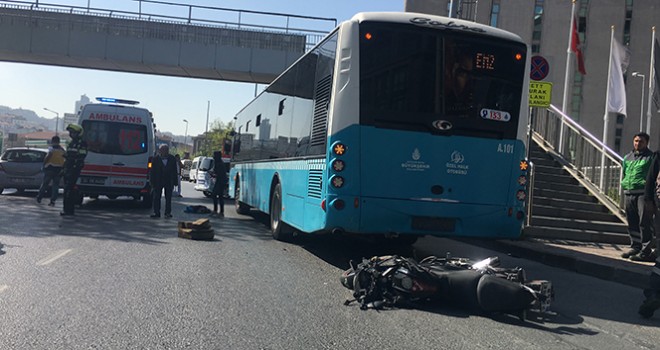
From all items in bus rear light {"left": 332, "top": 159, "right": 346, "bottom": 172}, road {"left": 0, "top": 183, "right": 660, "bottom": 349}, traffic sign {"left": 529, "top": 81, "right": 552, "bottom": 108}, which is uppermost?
traffic sign {"left": 529, "top": 81, "right": 552, "bottom": 108}

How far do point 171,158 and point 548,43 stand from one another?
3508 cm

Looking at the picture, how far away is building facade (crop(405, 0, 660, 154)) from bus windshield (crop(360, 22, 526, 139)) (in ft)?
118

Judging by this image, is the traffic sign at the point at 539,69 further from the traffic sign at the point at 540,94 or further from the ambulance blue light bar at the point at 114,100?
the ambulance blue light bar at the point at 114,100

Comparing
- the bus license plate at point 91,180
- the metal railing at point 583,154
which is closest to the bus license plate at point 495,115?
the metal railing at point 583,154

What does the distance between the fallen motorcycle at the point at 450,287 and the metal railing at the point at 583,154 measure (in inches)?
269

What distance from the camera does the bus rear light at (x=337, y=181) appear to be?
7344 millimetres

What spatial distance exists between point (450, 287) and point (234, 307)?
7.28 feet

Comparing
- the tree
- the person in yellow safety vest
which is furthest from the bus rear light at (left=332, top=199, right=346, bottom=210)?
the tree

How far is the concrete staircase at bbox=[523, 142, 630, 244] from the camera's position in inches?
436

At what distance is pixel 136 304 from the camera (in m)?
5.63

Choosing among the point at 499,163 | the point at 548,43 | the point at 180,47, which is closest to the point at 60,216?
the point at 499,163

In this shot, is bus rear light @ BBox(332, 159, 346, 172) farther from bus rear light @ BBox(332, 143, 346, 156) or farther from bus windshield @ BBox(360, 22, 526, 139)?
bus windshield @ BBox(360, 22, 526, 139)

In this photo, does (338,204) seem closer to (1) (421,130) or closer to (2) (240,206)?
(1) (421,130)

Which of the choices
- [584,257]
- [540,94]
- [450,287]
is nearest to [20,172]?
[540,94]
